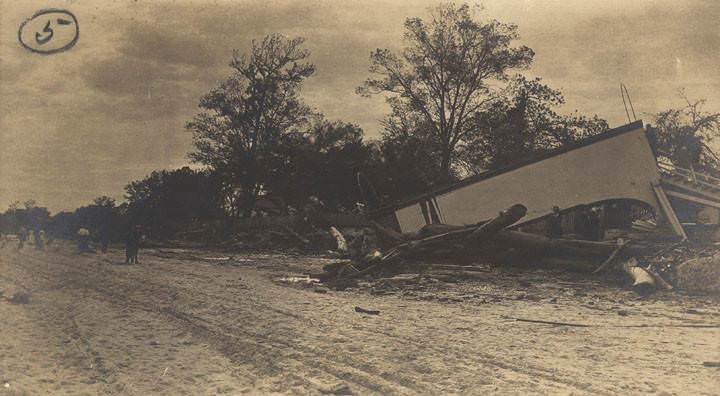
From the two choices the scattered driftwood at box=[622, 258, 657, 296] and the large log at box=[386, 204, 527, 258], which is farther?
the large log at box=[386, 204, 527, 258]

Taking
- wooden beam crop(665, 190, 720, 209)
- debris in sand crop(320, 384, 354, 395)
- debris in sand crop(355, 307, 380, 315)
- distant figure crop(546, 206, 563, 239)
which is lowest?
debris in sand crop(320, 384, 354, 395)

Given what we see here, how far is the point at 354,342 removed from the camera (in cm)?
604

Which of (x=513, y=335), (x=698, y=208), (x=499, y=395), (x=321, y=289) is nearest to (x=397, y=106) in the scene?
(x=698, y=208)

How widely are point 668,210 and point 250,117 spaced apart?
30201 mm

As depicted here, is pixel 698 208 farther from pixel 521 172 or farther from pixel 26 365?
pixel 26 365

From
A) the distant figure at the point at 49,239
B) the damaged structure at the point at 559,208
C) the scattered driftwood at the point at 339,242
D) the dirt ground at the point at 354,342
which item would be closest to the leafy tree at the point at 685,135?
the damaged structure at the point at 559,208

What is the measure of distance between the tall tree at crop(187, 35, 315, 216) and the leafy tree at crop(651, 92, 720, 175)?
949 inches

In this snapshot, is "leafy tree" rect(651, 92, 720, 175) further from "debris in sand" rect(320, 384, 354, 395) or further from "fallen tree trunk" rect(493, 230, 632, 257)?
"debris in sand" rect(320, 384, 354, 395)

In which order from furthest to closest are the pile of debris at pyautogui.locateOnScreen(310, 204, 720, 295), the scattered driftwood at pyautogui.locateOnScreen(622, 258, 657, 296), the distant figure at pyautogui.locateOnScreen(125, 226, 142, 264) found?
the distant figure at pyautogui.locateOnScreen(125, 226, 142, 264) < the pile of debris at pyautogui.locateOnScreen(310, 204, 720, 295) < the scattered driftwood at pyautogui.locateOnScreen(622, 258, 657, 296)

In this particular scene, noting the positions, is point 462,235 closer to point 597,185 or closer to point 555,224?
point 555,224

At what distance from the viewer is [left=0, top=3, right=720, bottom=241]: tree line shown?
31000mm

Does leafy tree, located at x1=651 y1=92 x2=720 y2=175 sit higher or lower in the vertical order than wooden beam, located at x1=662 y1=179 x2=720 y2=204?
higher

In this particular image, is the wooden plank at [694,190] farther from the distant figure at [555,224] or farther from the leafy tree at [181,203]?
the leafy tree at [181,203]

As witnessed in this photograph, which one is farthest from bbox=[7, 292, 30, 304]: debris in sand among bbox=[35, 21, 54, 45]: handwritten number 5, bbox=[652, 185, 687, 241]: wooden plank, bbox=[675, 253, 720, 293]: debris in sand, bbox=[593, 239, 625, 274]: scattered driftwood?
bbox=[652, 185, 687, 241]: wooden plank
